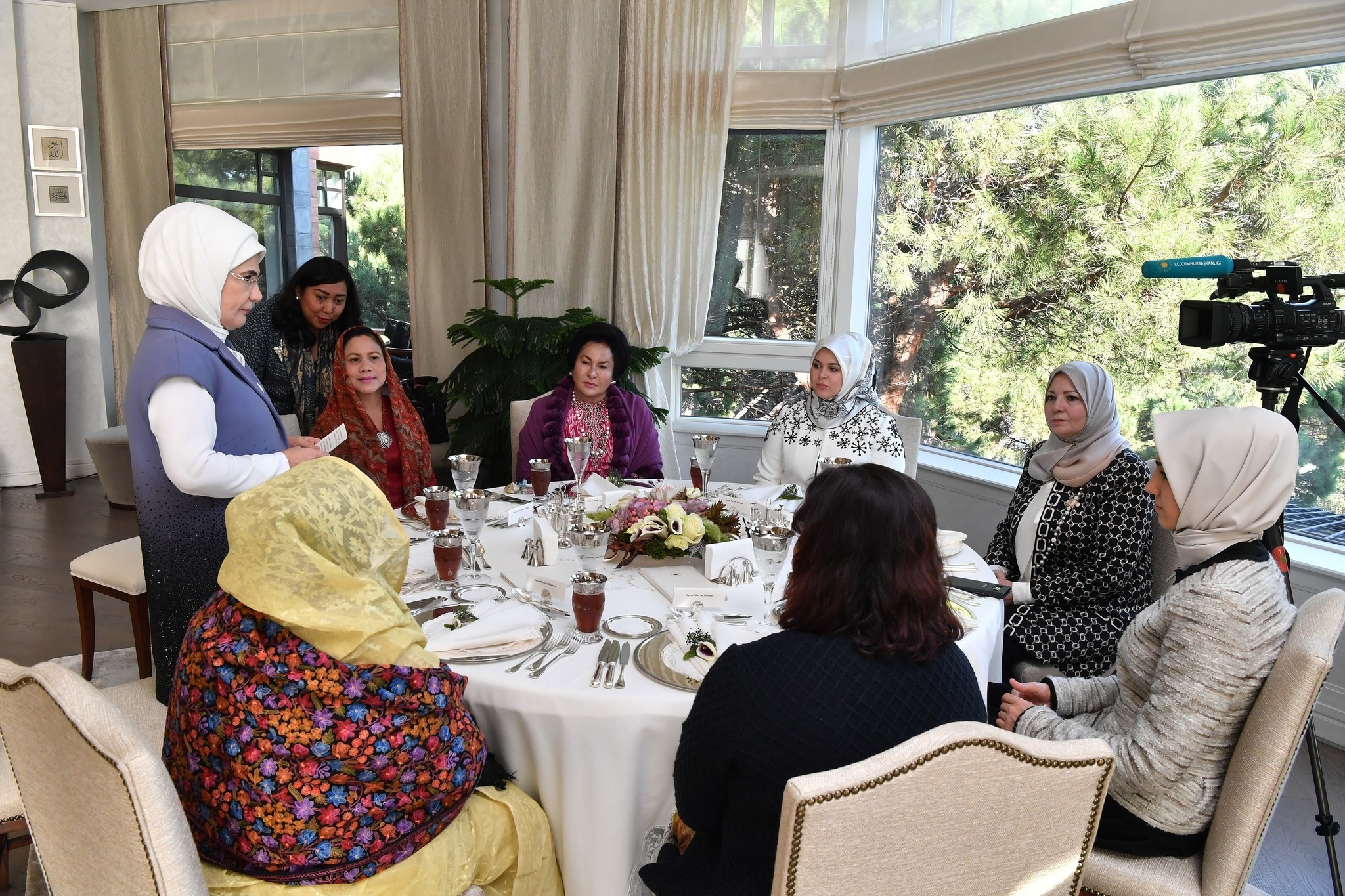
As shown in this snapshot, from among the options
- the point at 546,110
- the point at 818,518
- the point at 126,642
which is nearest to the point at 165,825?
the point at 818,518

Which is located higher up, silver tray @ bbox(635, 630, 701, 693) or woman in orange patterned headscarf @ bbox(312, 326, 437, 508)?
woman in orange patterned headscarf @ bbox(312, 326, 437, 508)

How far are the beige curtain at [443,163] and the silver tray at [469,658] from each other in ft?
11.9

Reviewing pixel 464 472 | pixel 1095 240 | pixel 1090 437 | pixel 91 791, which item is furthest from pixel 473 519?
pixel 1095 240

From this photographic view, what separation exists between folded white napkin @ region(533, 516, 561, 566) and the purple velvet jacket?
50.4 inches

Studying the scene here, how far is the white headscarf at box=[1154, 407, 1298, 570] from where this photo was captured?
167 cm

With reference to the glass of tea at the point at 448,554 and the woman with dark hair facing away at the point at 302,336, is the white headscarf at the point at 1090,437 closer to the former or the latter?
the glass of tea at the point at 448,554

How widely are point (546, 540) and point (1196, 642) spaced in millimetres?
1283

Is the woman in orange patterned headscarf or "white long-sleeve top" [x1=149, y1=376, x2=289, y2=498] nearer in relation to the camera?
"white long-sleeve top" [x1=149, y1=376, x2=289, y2=498]

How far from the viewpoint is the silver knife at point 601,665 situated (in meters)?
1.64

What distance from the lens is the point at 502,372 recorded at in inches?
181

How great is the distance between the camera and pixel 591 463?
11.4 feet

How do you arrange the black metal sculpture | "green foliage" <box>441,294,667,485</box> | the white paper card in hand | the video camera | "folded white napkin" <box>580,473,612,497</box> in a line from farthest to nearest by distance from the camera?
the black metal sculpture < "green foliage" <box>441,294,667,485</box> < "folded white napkin" <box>580,473,612,497</box> < the white paper card in hand < the video camera

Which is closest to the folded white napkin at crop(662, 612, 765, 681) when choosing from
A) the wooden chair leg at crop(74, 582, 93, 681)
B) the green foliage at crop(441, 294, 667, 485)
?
the wooden chair leg at crop(74, 582, 93, 681)

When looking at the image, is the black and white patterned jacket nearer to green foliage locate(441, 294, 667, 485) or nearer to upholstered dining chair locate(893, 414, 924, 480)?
upholstered dining chair locate(893, 414, 924, 480)
